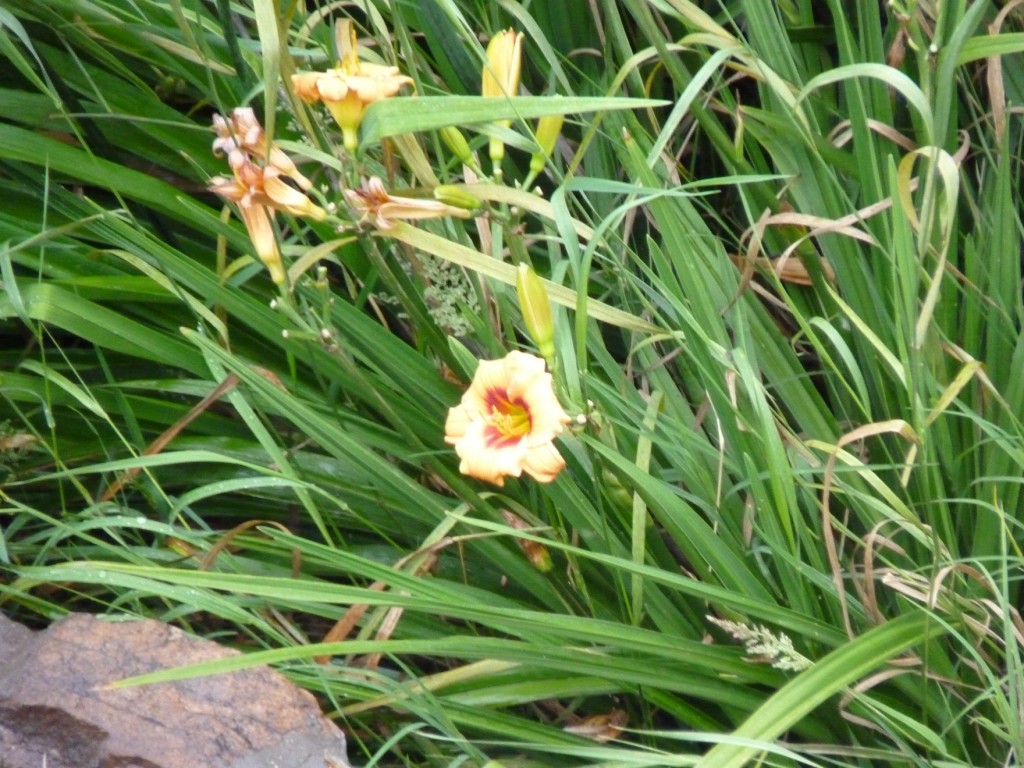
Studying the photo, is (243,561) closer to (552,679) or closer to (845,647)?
(552,679)

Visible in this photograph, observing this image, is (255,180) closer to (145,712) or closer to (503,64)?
(503,64)

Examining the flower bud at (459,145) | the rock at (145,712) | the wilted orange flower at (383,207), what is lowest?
the rock at (145,712)

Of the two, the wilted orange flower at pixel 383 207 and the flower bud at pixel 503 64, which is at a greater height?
the flower bud at pixel 503 64

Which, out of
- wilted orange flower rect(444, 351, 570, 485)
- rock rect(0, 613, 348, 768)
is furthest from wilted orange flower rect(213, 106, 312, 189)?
rock rect(0, 613, 348, 768)

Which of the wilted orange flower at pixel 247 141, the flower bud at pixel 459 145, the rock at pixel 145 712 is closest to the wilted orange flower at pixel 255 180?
the wilted orange flower at pixel 247 141

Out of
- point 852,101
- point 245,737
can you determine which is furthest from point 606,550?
point 852,101

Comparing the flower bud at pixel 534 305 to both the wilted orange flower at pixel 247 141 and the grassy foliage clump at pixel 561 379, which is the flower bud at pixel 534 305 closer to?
the grassy foliage clump at pixel 561 379
